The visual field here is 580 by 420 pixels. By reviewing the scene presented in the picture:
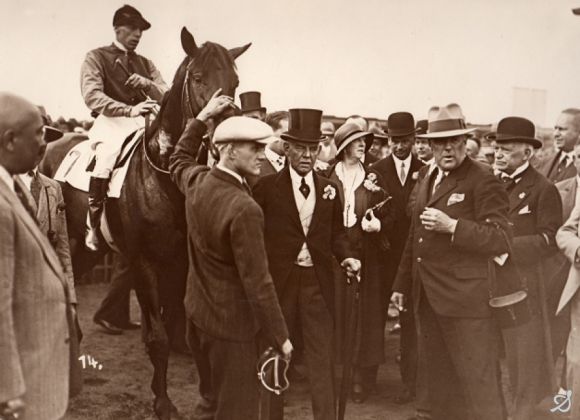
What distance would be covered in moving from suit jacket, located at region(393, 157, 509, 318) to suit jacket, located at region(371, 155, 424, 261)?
5.11 feet

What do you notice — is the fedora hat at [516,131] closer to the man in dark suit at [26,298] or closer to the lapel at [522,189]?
the lapel at [522,189]

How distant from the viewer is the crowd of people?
2787 millimetres

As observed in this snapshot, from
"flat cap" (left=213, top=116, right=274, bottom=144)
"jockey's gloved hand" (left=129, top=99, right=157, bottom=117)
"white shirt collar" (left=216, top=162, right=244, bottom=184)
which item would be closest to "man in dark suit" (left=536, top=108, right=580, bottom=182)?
"flat cap" (left=213, top=116, right=274, bottom=144)

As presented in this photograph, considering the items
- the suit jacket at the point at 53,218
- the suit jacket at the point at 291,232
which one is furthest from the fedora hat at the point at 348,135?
the suit jacket at the point at 53,218

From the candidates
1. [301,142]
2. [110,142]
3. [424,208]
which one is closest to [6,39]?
[110,142]

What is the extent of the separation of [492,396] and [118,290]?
4.30 metres

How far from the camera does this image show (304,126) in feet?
14.8

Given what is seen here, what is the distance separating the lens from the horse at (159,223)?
189 inches

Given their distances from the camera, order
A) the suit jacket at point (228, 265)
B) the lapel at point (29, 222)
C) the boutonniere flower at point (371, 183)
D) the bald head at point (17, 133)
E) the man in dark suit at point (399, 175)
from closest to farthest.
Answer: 1. the lapel at point (29, 222)
2. the bald head at point (17, 133)
3. the suit jacket at point (228, 265)
4. the boutonniere flower at point (371, 183)
5. the man in dark suit at point (399, 175)

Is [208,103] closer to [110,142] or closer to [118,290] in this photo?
[110,142]

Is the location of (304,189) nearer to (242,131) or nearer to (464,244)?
(242,131)

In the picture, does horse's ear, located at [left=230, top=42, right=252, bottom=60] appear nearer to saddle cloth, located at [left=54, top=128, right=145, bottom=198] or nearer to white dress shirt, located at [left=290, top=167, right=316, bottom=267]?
white dress shirt, located at [left=290, top=167, right=316, bottom=267]

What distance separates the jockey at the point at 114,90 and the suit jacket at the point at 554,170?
3.35 metres

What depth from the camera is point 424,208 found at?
456 centimetres
